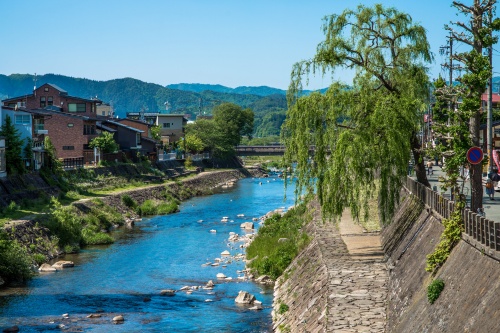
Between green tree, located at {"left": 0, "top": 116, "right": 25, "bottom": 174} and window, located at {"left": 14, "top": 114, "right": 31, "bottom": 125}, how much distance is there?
5.79m

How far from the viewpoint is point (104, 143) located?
82938 millimetres

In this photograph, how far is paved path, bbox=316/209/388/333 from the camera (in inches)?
902

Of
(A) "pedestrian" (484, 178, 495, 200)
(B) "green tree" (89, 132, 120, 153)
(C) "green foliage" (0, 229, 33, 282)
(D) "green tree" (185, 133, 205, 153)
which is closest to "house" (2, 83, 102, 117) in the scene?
(B) "green tree" (89, 132, 120, 153)

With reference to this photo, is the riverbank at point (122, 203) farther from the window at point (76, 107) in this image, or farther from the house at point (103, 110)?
the house at point (103, 110)

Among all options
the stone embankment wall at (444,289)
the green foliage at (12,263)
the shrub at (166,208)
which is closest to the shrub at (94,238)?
the green foliage at (12,263)

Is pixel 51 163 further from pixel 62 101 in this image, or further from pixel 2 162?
pixel 62 101

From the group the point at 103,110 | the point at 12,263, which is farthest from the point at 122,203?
the point at 103,110

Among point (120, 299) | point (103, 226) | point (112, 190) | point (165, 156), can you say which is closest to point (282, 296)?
point (120, 299)

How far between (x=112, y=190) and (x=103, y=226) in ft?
51.8

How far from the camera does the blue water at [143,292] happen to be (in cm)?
2891

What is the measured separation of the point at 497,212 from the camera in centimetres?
2997

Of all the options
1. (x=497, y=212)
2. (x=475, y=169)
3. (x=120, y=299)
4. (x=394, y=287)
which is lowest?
(x=120, y=299)

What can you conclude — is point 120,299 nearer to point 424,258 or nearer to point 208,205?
point 424,258

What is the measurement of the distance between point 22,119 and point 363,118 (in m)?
43.2
